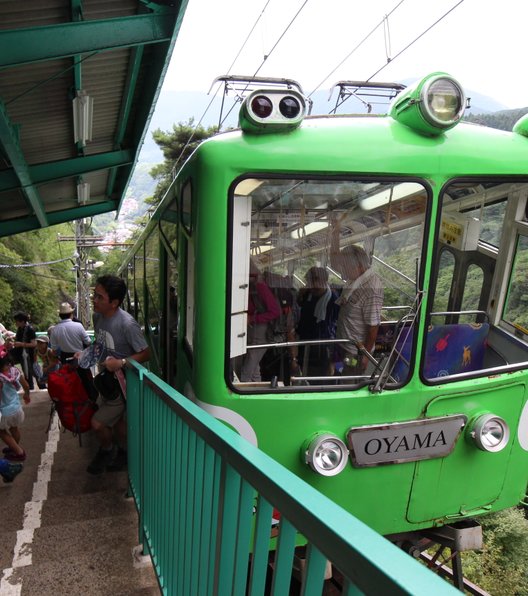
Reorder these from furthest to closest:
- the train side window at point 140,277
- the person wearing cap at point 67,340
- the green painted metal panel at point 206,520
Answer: the train side window at point 140,277 < the person wearing cap at point 67,340 < the green painted metal panel at point 206,520

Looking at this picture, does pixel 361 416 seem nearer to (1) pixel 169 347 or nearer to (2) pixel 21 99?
(1) pixel 169 347

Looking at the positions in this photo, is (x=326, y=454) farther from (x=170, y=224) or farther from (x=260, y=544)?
(x=170, y=224)

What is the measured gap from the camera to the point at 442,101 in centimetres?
264

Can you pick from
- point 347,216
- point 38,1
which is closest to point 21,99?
point 38,1

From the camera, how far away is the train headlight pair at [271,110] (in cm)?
247

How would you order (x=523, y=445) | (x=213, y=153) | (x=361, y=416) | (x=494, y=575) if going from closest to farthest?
1. (x=213, y=153)
2. (x=361, y=416)
3. (x=523, y=445)
4. (x=494, y=575)

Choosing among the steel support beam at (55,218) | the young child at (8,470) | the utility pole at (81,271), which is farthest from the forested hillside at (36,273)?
the young child at (8,470)

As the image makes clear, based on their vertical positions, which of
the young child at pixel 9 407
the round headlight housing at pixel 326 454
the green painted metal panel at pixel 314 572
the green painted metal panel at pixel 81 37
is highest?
the green painted metal panel at pixel 81 37

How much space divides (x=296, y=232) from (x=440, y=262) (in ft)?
2.85

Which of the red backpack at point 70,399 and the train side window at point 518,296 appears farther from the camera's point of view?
the red backpack at point 70,399

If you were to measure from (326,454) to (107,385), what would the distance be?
6.53 ft

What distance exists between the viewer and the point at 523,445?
3.10m

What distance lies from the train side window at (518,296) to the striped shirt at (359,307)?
1103mm

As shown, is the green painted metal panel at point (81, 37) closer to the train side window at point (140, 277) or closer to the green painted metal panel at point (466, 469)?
the train side window at point (140, 277)
